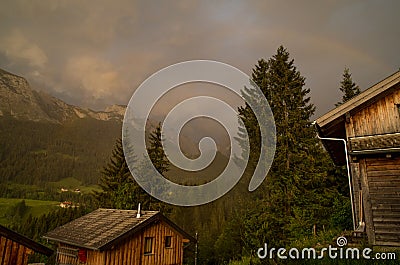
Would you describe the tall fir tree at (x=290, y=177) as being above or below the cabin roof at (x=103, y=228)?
above

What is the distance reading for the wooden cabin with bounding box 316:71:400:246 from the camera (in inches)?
429

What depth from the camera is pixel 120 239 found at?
18141 millimetres

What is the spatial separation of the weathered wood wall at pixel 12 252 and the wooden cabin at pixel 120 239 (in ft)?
19.2

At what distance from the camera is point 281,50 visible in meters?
31.2

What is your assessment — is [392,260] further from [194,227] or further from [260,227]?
[194,227]

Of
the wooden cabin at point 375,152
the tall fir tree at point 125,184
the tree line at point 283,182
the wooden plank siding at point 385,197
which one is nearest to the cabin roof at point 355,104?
the wooden cabin at point 375,152

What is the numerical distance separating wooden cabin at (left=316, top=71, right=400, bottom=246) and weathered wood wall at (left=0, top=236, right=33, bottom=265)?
13950 millimetres

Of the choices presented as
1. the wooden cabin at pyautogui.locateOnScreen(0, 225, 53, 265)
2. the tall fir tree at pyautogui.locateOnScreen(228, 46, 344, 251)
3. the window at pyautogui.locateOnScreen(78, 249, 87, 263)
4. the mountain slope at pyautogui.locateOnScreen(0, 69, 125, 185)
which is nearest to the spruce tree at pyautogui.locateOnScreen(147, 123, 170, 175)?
the tall fir tree at pyautogui.locateOnScreen(228, 46, 344, 251)

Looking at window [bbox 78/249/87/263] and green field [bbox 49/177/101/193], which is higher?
green field [bbox 49/177/101/193]

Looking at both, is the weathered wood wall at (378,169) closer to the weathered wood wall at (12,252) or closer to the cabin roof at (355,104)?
the cabin roof at (355,104)

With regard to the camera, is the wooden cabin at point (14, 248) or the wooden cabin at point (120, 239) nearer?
the wooden cabin at point (14, 248)

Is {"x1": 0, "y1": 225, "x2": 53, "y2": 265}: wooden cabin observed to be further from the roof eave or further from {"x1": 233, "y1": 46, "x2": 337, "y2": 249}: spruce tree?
{"x1": 233, "y1": 46, "x2": 337, "y2": 249}: spruce tree

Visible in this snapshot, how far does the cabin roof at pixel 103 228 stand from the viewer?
18.2 metres

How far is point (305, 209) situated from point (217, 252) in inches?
1015
